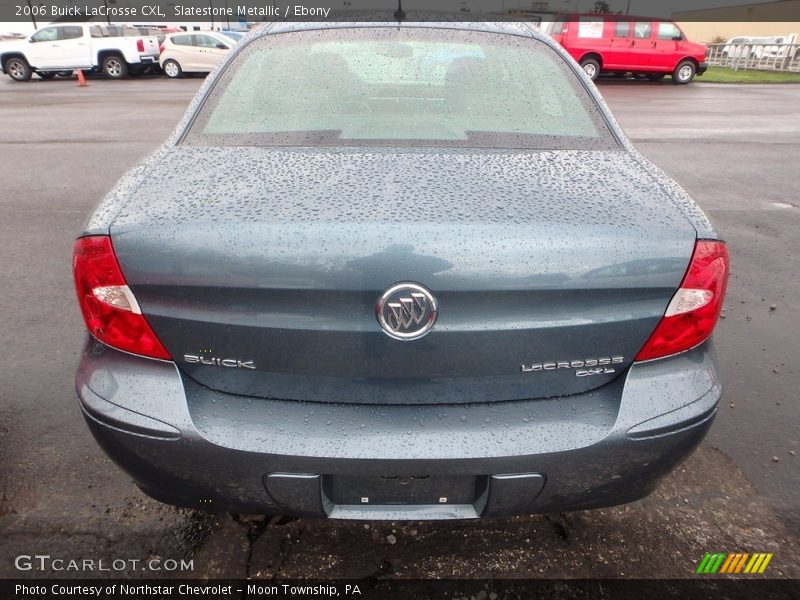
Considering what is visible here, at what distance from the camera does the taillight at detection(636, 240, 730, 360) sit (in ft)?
4.87

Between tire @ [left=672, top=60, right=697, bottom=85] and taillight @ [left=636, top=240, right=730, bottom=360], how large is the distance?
19.7 metres

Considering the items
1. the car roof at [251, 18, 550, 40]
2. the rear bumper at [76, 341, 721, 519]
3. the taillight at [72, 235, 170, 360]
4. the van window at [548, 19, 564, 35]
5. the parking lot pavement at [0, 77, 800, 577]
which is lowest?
the parking lot pavement at [0, 77, 800, 577]

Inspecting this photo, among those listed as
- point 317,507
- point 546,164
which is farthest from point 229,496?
point 546,164

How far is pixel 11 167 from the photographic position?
7102 mm

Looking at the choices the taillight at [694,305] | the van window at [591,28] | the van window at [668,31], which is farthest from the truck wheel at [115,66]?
the taillight at [694,305]

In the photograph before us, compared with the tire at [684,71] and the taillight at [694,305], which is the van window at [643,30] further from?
the taillight at [694,305]

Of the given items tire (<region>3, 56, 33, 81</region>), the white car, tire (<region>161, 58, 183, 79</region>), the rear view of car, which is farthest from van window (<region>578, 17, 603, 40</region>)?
the rear view of car

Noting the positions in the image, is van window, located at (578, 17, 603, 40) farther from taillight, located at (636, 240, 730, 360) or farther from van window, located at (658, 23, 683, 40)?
taillight, located at (636, 240, 730, 360)

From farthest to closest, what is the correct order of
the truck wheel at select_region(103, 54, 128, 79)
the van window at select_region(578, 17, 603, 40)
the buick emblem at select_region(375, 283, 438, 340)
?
the truck wheel at select_region(103, 54, 128, 79) → the van window at select_region(578, 17, 603, 40) → the buick emblem at select_region(375, 283, 438, 340)

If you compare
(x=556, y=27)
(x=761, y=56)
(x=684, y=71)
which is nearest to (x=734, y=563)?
(x=556, y=27)

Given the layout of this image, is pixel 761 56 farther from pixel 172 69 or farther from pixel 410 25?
pixel 410 25

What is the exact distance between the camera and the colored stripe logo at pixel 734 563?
191 centimetres

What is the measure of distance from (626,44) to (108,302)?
19425 mm

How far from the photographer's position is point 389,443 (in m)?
1.45
